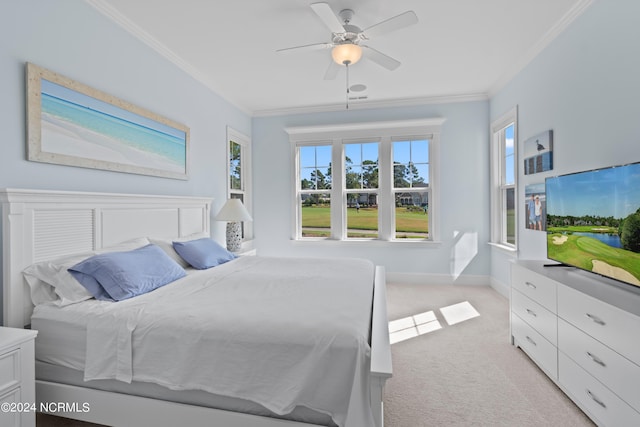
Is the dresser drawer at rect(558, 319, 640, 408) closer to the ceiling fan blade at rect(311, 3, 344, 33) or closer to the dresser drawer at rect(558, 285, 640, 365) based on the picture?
the dresser drawer at rect(558, 285, 640, 365)

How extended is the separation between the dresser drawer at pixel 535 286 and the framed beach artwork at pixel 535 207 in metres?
0.76

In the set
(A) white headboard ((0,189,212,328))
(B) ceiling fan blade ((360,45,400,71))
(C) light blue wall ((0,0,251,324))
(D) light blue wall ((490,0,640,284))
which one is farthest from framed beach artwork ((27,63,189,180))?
(D) light blue wall ((490,0,640,284))

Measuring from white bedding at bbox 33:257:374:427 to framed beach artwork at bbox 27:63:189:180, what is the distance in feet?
3.56

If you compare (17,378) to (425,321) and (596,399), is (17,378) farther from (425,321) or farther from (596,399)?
(425,321)

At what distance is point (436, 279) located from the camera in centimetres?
457

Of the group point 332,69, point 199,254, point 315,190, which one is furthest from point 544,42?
point 199,254

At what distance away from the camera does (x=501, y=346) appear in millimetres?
2586

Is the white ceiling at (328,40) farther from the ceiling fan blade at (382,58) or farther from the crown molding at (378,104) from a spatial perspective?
the ceiling fan blade at (382,58)

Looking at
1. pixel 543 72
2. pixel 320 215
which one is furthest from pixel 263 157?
pixel 543 72

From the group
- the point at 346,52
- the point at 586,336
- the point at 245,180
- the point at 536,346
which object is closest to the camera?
the point at 586,336

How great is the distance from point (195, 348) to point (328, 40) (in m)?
2.86

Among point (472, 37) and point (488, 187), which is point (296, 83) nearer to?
point (472, 37)

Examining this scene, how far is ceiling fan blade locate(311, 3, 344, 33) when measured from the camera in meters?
1.96

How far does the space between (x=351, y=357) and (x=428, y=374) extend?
50.7 inches
